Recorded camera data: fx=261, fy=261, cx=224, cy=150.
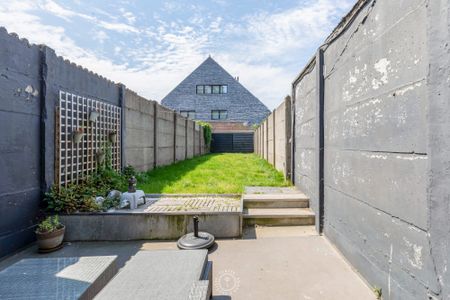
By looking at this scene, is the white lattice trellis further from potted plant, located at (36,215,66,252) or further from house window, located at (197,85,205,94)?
house window, located at (197,85,205,94)

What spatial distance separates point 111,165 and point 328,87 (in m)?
4.79

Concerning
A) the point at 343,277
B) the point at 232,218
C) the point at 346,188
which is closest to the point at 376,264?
the point at 343,277

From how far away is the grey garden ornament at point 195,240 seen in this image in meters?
3.50

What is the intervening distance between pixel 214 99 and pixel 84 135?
22.9 m

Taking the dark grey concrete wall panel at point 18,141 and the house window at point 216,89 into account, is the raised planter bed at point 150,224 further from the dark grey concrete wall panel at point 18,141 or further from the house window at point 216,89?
the house window at point 216,89

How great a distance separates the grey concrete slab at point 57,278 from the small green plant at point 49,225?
1.57 metres

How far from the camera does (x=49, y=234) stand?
3508mm

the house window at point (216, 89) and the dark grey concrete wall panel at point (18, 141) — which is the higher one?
the house window at point (216, 89)

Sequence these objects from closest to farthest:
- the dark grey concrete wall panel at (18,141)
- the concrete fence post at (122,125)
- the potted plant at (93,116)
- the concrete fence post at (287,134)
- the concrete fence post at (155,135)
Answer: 1. the dark grey concrete wall panel at (18,141)
2. the potted plant at (93,116)
3. the concrete fence post at (122,125)
4. the concrete fence post at (287,134)
5. the concrete fence post at (155,135)

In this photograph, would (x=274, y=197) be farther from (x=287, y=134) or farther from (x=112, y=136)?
(x=112, y=136)

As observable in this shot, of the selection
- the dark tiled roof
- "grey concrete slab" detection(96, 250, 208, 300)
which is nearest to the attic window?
the dark tiled roof

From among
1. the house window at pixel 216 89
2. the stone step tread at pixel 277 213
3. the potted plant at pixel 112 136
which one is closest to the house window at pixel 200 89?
the house window at pixel 216 89

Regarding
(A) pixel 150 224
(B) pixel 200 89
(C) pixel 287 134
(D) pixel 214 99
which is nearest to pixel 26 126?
(A) pixel 150 224

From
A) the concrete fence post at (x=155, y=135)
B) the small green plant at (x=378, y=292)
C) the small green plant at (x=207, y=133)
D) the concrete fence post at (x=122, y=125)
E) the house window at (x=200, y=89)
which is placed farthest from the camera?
the house window at (x=200, y=89)
